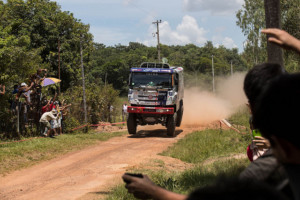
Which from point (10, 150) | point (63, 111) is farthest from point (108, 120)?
point (10, 150)

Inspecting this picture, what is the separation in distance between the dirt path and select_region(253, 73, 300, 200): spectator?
5595 millimetres

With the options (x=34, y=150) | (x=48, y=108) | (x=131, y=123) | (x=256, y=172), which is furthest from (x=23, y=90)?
(x=256, y=172)

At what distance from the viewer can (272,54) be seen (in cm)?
712

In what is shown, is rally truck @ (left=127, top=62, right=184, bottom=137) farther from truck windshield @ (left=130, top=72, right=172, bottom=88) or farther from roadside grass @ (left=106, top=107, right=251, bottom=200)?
roadside grass @ (left=106, top=107, right=251, bottom=200)

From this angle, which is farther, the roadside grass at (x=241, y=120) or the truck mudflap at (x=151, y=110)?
the roadside grass at (x=241, y=120)

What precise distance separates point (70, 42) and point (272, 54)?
968 inches

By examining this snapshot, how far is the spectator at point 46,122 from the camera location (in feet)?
50.7

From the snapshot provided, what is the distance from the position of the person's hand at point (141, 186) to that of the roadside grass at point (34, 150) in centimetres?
833

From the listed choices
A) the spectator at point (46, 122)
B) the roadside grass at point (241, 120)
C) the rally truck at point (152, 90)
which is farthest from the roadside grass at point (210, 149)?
the spectator at point (46, 122)

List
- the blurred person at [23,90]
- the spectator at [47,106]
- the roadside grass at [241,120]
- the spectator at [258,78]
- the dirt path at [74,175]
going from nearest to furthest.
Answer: the spectator at [258,78] < the dirt path at [74,175] < the blurred person at [23,90] < the spectator at [47,106] < the roadside grass at [241,120]

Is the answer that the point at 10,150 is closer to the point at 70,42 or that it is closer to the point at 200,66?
the point at 70,42

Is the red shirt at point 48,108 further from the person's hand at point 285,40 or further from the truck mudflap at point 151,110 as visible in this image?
the person's hand at point 285,40

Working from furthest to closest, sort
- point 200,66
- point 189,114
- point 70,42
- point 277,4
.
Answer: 1. point 200,66
2. point 70,42
3. point 189,114
4. point 277,4

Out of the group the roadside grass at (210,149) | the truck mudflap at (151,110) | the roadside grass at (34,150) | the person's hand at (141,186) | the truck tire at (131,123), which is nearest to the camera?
the person's hand at (141,186)
